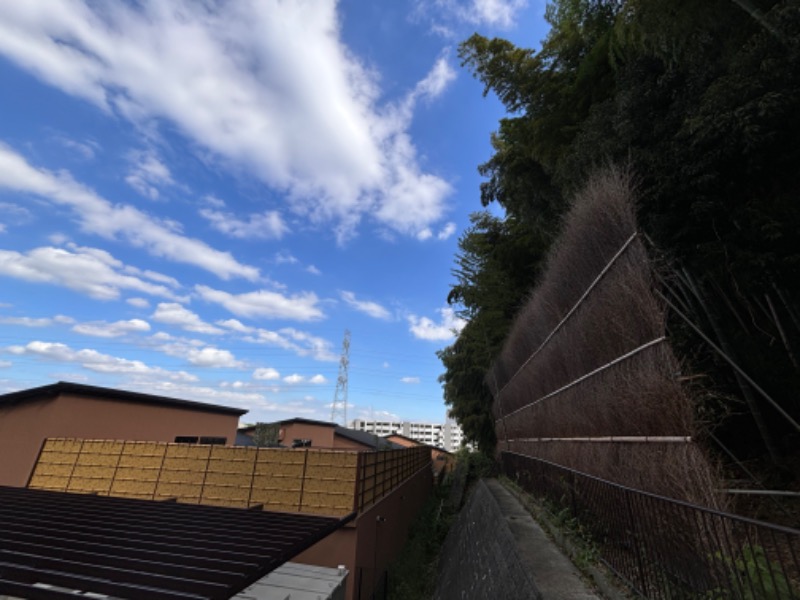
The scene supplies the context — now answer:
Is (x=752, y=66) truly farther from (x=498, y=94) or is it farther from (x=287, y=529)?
(x=287, y=529)

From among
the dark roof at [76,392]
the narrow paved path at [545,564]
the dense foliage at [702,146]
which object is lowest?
the narrow paved path at [545,564]

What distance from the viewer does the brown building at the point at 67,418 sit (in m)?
8.98

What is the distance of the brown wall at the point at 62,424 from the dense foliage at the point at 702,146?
12.8m

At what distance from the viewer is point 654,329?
9.80ft

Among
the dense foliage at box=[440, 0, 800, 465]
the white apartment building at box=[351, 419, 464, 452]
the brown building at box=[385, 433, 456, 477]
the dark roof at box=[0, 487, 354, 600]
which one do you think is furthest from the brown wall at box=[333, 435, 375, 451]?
the white apartment building at box=[351, 419, 464, 452]

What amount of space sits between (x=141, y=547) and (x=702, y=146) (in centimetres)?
727

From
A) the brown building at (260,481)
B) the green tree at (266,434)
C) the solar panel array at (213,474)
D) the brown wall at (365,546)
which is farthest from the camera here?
the green tree at (266,434)

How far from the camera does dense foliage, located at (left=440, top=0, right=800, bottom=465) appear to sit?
4.02 metres

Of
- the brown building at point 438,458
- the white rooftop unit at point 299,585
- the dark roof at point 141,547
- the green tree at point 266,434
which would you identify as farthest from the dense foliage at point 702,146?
the brown building at point 438,458

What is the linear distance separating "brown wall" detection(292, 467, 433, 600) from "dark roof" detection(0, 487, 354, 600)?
213cm

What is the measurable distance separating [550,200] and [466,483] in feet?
55.2

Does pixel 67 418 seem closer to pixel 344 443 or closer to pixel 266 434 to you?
pixel 266 434

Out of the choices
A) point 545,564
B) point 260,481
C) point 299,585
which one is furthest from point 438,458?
point 545,564

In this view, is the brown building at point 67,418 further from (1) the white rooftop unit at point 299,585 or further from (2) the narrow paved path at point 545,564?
(2) the narrow paved path at point 545,564
